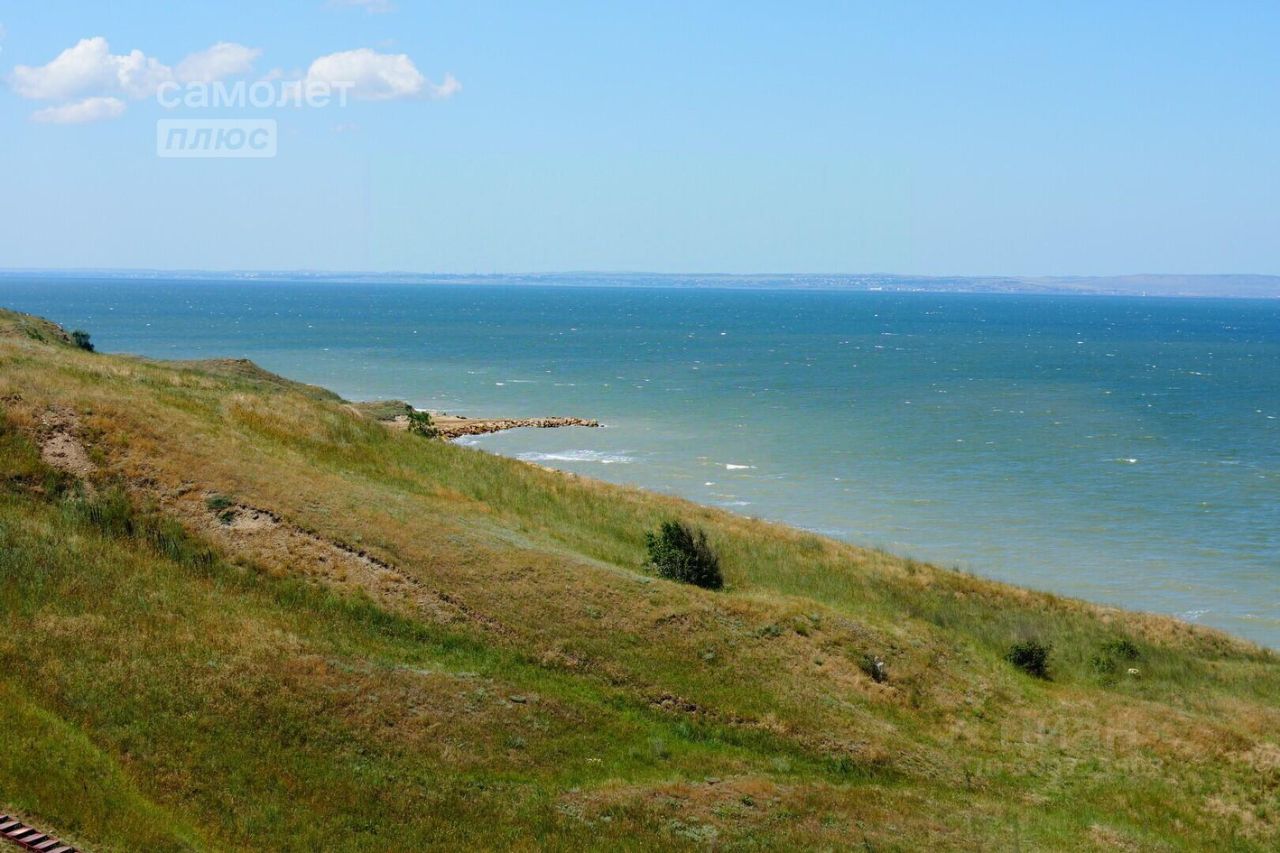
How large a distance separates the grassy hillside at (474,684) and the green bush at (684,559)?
3.66ft

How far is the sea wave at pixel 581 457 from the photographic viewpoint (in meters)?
85.0

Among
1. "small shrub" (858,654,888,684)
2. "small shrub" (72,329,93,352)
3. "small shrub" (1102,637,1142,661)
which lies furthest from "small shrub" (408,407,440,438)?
"small shrub" (1102,637,1142,661)

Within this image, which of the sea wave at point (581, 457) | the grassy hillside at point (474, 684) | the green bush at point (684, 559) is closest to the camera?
the grassy hillside at point (474, 684)

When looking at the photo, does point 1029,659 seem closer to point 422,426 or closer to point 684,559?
point 684,559

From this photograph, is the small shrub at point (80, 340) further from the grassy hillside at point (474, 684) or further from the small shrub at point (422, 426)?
the grassy hillside at point (474, 684)

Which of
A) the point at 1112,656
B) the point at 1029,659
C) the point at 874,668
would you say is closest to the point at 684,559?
the point at 874,668

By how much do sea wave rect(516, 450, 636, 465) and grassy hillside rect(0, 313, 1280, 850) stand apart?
43.4 m

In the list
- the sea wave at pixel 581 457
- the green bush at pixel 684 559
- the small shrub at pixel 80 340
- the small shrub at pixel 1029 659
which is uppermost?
the small shrub at pixel 80 340

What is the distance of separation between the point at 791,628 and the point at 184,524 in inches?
671

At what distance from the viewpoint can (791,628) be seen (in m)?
32.7

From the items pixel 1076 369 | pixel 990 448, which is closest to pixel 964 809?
pixel 990 448

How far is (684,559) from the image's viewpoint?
3644 centimetres

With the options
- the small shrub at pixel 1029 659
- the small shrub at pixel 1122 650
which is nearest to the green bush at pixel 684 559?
the small shrub at pixel 1029 659

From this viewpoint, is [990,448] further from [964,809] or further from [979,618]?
[964,809]
